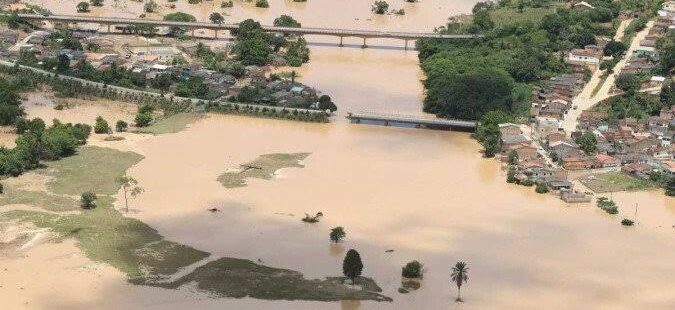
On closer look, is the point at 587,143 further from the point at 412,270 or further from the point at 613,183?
the point at 412,270

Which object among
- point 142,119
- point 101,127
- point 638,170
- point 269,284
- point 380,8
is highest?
point 380,8

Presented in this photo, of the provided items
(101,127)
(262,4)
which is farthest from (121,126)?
(262,4)

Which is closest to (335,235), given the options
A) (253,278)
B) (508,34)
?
(253,278)

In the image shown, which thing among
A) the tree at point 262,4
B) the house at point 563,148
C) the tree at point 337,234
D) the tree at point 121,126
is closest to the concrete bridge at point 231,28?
the tree at point 262,4

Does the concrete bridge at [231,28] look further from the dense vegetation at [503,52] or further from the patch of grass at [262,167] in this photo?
the patch of grass at [262,167]

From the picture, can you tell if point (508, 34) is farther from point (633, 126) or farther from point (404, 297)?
point (404, 297)

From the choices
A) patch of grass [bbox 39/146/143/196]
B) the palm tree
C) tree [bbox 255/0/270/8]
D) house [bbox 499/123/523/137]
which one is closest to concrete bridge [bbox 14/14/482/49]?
tree [bbox 255/0/270/8]

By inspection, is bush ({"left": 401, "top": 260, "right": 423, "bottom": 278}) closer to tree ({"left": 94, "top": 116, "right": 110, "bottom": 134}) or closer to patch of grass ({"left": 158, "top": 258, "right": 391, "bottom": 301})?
patch of grass ({"left": 158, "top": 258, "right": 391, "bottom": 301})
